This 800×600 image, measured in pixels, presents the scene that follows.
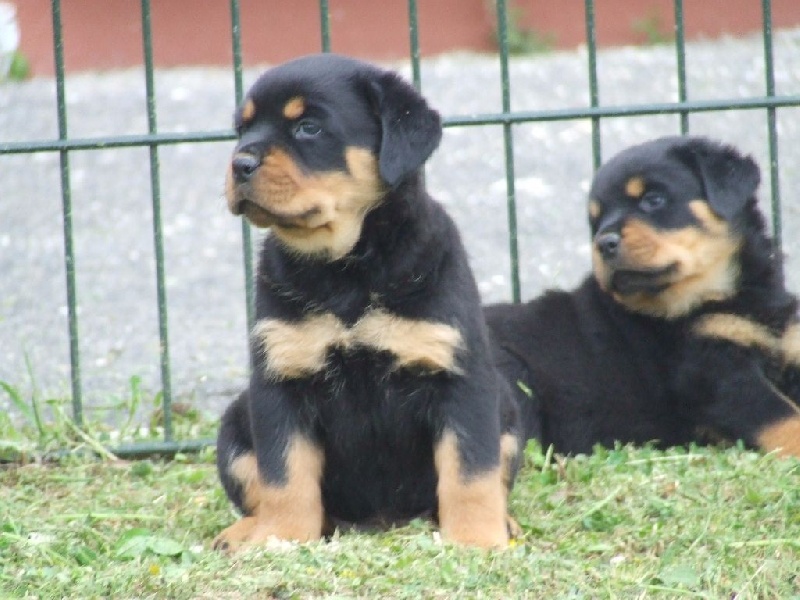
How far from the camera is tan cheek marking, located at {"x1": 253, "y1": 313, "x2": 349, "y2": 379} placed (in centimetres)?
378

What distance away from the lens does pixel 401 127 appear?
380cm

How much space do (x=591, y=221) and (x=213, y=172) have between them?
5.17 m

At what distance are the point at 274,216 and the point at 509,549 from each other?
3.53ft

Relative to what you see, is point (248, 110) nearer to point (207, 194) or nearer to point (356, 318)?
point (356, 318)

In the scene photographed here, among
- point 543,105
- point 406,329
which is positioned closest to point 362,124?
point 406,329

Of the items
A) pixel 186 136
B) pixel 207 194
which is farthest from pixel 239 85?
pixel 207 194

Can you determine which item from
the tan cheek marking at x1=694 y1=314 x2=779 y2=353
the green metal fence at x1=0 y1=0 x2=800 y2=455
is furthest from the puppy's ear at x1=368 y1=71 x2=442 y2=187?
the tan cheek marking at x1=694 y1=314 x2=779 y2=353

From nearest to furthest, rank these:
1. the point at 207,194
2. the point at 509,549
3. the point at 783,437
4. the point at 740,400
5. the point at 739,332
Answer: the point at 509,549 → the point at 783,437 → the point at 740,400 → the point at 739,332 → the point at 207,194

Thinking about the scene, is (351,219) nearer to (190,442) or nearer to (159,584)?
(159,584)

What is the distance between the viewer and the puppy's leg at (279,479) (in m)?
3.73

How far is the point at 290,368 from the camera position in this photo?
3783mm

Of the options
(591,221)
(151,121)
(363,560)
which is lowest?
(363,560)

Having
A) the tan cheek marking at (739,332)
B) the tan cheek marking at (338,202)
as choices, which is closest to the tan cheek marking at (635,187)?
the tan cheek marking at (739,332)

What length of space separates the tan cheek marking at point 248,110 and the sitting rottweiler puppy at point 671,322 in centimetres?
164
